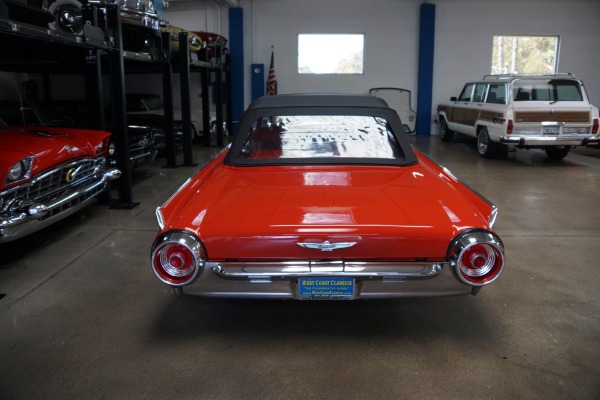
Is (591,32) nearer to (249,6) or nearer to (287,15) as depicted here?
(287,15)

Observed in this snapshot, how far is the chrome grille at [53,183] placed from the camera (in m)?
3.82

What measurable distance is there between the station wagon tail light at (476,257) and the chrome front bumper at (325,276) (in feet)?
0.17

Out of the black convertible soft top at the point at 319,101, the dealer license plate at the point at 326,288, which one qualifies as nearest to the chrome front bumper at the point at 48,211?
the black convertible soft top at the point at 319,101

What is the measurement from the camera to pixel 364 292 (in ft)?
8.00

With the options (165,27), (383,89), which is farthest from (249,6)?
(165,27)

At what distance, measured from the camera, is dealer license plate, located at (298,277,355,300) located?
7.82ft

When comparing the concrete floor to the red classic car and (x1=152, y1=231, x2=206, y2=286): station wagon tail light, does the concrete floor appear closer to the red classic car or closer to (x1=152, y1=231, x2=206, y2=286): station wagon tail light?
the red classic car

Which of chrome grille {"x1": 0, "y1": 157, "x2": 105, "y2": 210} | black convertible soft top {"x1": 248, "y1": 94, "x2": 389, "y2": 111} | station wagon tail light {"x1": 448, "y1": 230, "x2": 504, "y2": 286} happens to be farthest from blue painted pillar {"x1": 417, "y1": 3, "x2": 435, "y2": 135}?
station wagon tail light {"x1": 448, "y1": 230, "x2": 504, "y2": 286}

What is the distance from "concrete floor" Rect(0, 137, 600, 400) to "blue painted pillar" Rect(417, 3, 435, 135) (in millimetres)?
10915

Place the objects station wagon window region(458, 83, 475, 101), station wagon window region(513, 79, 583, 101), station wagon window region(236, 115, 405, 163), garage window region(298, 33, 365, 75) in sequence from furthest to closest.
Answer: garage window region(298, 33, 365, 75) → station wagon window region(458, 83, 475, 101) → station wagon window region(513, 79, 583, 101) → station wagon window region(236, 115, 405, 163)

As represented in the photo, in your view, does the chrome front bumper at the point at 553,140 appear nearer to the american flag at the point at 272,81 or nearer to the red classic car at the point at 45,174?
the red classic car at the point at 45,174

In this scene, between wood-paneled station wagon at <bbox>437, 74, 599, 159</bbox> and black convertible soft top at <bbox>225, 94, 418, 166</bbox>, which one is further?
wood-paneled station wagon at <bbox>437, 74, 599, 159</bbox>

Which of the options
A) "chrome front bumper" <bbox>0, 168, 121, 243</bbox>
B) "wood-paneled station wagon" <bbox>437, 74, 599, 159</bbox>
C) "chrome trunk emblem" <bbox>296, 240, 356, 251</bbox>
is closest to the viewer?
"chrome trunk emblem" <bbox>296, 240, 356, 251</bbox>

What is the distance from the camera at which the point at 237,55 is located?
1443 cm
